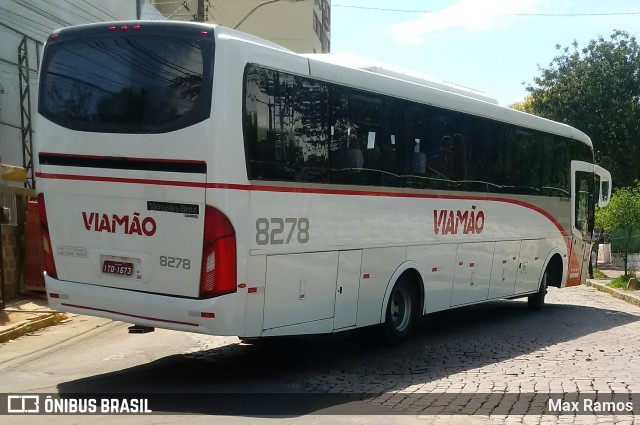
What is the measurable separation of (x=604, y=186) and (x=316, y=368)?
38.3 ft

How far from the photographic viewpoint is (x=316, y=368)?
916 centimetres

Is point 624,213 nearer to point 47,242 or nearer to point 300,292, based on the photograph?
point 300,292

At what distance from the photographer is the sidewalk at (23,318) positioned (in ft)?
37.7

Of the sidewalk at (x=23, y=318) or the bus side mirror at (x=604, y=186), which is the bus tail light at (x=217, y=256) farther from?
the bus side mirror at (x=604, y=186)

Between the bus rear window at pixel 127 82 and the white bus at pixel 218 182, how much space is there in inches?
0.6

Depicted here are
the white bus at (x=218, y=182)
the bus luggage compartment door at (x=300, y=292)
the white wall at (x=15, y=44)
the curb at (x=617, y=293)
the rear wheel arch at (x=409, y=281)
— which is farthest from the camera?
the white wall at (x=15, y=44)

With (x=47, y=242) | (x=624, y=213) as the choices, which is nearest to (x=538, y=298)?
(x=47, y=242)

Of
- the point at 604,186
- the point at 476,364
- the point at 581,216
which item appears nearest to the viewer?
the point at 476,364

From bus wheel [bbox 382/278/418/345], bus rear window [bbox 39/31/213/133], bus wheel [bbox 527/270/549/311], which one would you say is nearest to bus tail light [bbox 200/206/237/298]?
bus rear window [bbox 39/31/213/133]

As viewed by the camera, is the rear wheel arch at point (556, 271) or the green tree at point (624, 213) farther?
the green tree at point (624, 213)

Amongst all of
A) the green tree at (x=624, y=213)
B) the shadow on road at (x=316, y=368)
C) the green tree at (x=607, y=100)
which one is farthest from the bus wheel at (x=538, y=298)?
the green tree at (x=607, y=100)

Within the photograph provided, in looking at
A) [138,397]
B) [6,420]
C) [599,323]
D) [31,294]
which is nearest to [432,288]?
[599,323]

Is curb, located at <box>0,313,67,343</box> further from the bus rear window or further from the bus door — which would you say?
the bus door

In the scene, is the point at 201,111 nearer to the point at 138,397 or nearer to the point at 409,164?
the point at 138,397
